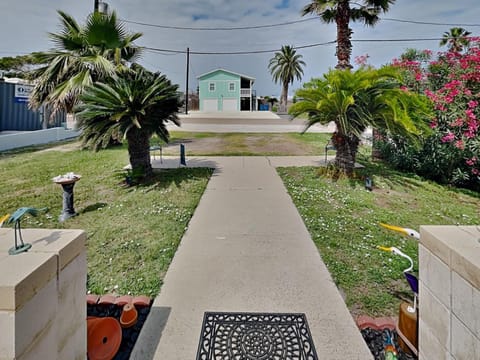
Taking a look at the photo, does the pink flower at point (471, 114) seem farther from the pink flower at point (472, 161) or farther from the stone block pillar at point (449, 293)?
the stone block pillar at point (449, 293)

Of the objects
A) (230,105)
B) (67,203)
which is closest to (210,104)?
(230,105)

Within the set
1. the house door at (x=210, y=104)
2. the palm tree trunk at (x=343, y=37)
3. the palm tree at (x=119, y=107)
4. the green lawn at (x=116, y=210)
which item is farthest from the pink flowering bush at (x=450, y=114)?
the house door at (x=210, y=104)

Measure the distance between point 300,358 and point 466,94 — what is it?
6.75 metres

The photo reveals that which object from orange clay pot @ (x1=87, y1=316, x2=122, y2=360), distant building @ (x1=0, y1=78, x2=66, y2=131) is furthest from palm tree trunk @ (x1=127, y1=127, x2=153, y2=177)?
distant building @ (x1=0, y1=78, x2=66, y2=131)

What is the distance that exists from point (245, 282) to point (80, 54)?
7.83 metres

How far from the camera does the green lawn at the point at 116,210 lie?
3.16 m

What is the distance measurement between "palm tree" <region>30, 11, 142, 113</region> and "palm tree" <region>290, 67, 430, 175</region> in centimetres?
487

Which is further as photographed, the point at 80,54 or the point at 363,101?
the point at 80,54

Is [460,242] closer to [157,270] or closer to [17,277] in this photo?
[17,277]

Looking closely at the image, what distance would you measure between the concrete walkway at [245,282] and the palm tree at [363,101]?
248cm

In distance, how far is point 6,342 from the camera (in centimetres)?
115

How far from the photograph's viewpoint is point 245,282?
295cm

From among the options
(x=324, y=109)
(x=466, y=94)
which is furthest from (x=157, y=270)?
(x=466, y=94)

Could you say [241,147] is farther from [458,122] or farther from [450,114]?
[458,122]
